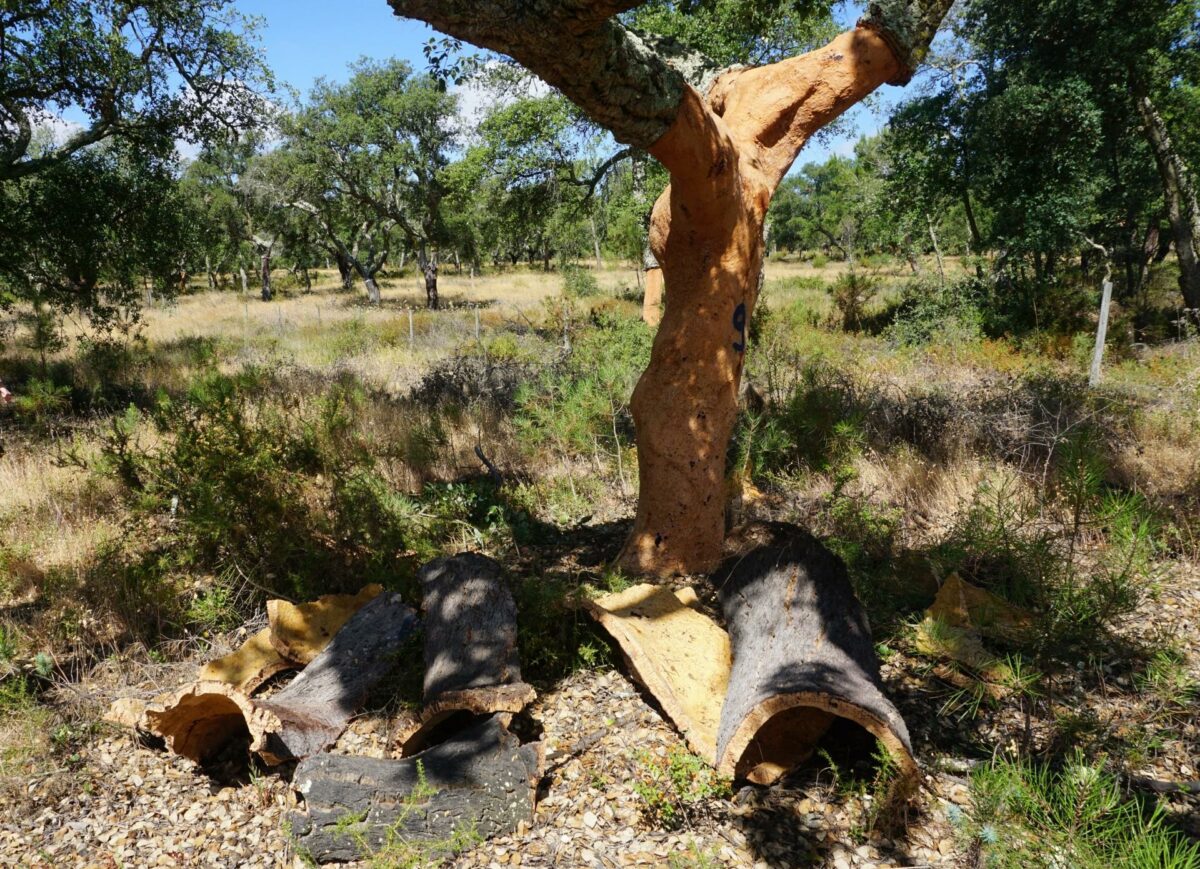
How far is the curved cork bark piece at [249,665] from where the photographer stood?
11.6 ft

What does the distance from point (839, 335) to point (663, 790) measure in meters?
12.9

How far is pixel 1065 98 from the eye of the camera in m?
10.9

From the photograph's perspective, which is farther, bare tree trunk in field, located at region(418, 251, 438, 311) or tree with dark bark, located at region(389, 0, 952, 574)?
bare tree trunk in field, located at region(418, 251, 438, 311)

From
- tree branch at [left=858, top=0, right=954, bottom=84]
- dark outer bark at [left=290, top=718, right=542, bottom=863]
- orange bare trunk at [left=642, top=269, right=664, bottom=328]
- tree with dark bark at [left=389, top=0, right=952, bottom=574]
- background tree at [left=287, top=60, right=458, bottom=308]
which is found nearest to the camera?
dark outer bark at [left=290, top=718, right=542, bottom=863]

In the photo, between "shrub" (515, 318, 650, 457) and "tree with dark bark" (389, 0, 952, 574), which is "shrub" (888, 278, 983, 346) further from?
"tree with dark bark" (389, 0, 952, 574)

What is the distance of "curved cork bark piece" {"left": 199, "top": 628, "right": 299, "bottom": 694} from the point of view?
354 cm

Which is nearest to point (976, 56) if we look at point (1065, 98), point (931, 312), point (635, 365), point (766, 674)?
point (1065, 98)

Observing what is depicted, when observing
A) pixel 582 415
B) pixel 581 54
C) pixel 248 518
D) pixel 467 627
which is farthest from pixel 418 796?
pixel 582 415

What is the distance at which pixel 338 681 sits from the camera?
3.42m

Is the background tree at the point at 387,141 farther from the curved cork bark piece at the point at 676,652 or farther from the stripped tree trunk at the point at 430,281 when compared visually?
the curved cork bark piece at the point at 676,652

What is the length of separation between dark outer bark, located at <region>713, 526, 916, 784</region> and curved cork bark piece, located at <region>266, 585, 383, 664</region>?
7.64 feet

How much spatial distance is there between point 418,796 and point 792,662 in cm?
164

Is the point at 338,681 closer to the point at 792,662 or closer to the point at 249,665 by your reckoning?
the point at 249,665

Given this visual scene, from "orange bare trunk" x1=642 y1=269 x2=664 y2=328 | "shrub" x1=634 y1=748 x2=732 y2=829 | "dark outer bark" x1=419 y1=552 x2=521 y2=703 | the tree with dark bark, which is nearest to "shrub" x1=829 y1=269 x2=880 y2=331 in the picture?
"orange bare trunk" x1=642 y1=269 x2=664 y2=328
